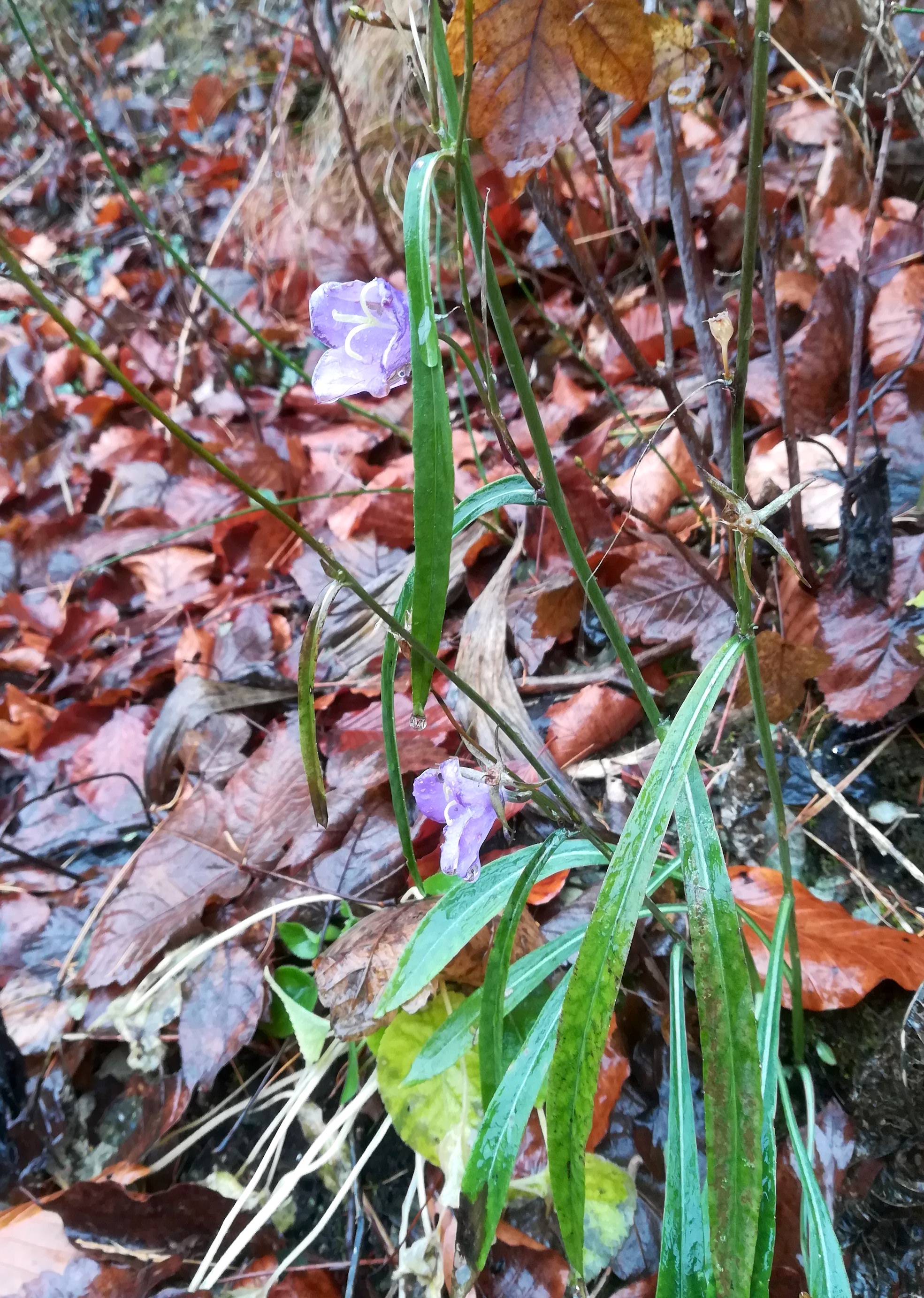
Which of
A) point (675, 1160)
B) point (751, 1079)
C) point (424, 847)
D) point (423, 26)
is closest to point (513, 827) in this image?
point (424, 847)

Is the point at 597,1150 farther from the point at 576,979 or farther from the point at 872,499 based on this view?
the point at 872,499

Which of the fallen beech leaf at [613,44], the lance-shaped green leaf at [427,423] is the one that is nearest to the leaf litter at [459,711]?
the fallen beech leaf at [613,44]

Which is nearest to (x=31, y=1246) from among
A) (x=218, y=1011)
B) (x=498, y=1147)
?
(x=218, y=1011)

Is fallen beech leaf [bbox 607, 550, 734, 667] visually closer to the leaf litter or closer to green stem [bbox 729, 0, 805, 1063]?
the leaf litter

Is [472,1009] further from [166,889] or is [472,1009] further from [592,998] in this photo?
[166,889]

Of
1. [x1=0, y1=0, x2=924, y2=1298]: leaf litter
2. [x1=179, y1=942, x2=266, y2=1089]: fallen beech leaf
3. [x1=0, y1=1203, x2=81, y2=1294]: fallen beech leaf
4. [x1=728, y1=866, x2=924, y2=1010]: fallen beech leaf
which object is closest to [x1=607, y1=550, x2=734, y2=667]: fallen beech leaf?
[x1=0, y1=0, x2=924, y2=1298]: leaf litter
